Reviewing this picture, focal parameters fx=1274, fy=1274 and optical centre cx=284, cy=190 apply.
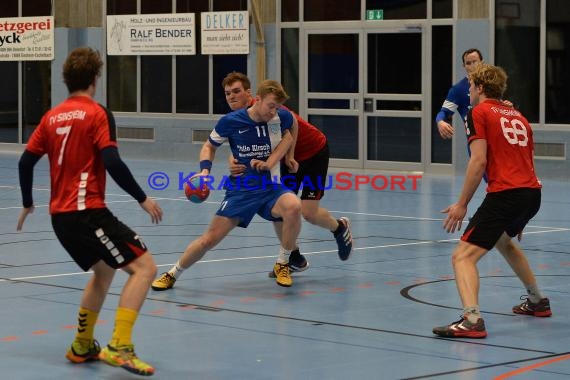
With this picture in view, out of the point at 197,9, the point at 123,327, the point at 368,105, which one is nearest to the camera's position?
the point at 123,327

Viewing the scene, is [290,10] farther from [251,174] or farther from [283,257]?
[251,174]

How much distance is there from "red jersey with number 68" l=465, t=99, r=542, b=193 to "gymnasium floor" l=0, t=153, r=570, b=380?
1.08 m

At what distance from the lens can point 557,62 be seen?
874 inches

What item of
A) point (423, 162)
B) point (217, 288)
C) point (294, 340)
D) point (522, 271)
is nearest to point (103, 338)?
point (294, 340)

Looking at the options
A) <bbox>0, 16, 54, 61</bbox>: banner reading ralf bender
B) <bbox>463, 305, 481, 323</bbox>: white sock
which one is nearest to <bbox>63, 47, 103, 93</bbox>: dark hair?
<bbox>463, 305, 481, 323</bbox>: white sock

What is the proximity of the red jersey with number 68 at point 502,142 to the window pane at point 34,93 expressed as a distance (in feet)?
72.2

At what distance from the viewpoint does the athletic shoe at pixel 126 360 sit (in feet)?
24.1

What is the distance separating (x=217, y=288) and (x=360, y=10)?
14.6m

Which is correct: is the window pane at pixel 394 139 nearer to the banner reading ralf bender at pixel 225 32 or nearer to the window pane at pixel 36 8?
the banner reading ralf bender at pixel 225 32

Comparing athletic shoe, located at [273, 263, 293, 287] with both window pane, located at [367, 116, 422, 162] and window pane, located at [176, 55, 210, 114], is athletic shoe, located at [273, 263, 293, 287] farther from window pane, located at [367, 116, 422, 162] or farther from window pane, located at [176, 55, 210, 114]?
window pane, located at [176, 55, 210, 114]

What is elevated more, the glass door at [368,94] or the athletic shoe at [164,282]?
the glass door at [368,94]

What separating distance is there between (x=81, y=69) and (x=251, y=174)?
3.50 m

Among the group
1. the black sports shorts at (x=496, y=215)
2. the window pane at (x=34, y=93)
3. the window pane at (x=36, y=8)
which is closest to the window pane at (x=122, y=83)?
the window pane at (x=34, y=93)

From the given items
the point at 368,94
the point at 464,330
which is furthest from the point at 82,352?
the point at 368,94
